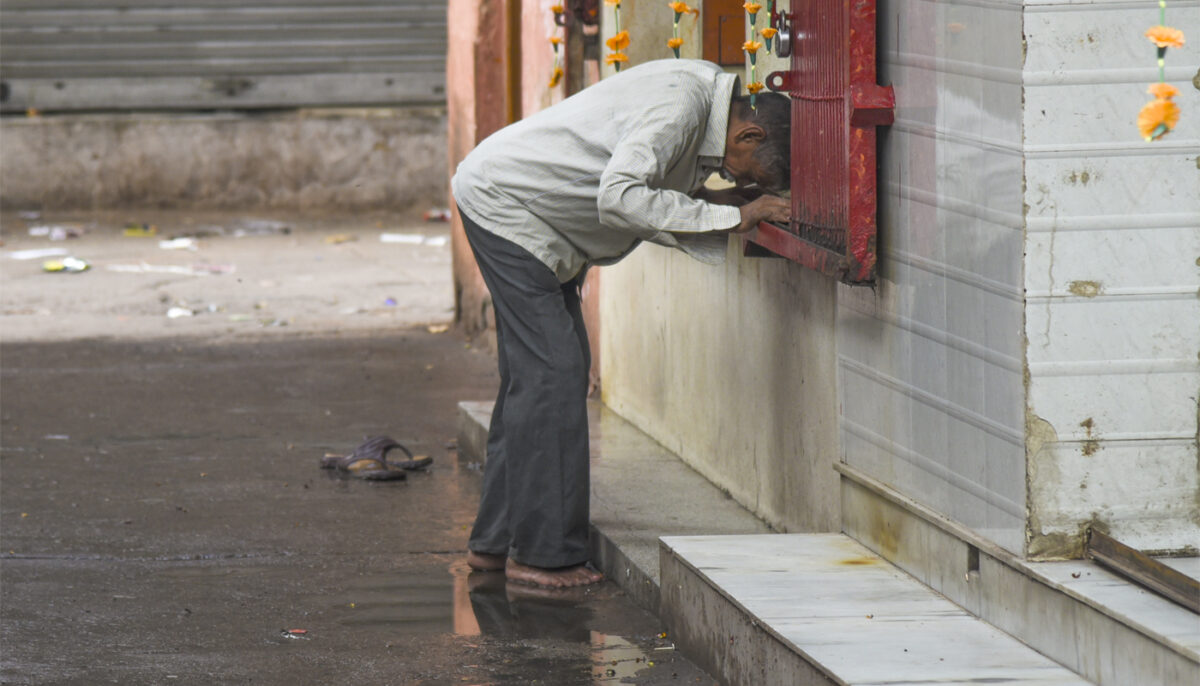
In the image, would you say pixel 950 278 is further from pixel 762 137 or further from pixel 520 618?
pixel 520 618

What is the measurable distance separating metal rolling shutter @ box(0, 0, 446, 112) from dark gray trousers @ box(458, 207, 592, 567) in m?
10.9

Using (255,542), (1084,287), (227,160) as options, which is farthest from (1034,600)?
(227,160)

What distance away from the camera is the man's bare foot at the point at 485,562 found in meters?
A: 4.56

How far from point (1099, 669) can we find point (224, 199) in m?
12.8

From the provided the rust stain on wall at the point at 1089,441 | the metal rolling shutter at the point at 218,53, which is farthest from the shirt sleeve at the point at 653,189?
the metal rolling shutter at the point at 218,53

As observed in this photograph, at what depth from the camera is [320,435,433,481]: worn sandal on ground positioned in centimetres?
581

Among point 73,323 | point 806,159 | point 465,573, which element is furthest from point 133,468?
point 73,323

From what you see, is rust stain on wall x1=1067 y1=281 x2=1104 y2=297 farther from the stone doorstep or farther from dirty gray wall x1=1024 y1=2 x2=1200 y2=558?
the stone doorstep

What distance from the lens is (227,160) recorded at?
1465cm

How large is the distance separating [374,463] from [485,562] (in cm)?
139

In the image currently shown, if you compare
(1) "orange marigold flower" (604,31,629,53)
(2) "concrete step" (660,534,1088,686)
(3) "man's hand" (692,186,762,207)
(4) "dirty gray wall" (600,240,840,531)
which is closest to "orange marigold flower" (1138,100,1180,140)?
(2) "concrete step" (660,534,1088,686)

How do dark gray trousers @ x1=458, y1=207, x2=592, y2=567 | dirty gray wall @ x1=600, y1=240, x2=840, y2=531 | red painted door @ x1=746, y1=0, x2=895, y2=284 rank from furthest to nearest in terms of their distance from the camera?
dark gray trousers @ x1=458, y1=207, x2=592, y2=567, dirty gray wall @ x1=600, y1=240, x2=840, y2=531, red painted door @ x1=746, y1=0, x2=895, y2=284

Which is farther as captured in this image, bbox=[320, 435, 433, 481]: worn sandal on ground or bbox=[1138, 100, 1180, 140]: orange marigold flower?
bbox=[320, 435, 433, 481]: worn sandal on ground

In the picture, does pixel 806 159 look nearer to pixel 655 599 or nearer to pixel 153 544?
pixel 655 599
